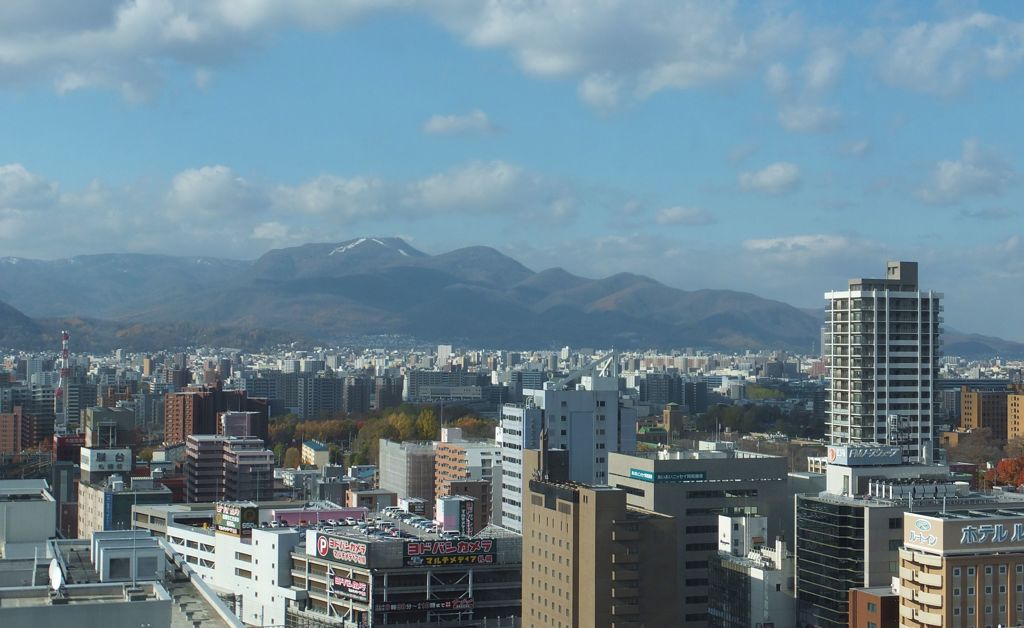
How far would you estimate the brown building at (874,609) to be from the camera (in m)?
18.5

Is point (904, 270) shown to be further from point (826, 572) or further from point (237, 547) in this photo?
point (237, 547)

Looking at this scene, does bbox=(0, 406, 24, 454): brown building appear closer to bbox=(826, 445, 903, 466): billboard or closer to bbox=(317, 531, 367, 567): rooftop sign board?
bbox=(317, 531, 367, 567): rooftop sign board

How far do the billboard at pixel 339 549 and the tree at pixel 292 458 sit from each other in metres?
30.7

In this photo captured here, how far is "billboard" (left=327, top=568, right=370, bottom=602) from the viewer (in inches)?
864

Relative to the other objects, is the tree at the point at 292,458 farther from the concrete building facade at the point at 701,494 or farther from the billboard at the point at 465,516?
the concrete building facade at the point at 701,494

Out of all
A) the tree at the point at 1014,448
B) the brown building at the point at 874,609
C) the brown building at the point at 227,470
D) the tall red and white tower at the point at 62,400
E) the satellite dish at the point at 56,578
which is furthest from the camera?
the tall red and white tower at the point at 62,400

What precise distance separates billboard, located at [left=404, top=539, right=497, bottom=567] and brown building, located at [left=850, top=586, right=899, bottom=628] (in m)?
6.34

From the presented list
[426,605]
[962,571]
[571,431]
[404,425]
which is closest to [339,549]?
[426,605]

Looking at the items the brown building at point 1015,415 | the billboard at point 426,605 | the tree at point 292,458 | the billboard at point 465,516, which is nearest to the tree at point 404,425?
the tree at point 292,458

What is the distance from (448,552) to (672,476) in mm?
4525

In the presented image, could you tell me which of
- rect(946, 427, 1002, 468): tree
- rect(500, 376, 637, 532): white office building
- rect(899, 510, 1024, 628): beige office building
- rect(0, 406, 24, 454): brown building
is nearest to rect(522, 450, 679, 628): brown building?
rect(899, 510, 1024, 628): beige office building

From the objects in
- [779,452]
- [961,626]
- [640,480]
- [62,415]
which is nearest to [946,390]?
[779,452]

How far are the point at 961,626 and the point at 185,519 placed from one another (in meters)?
17.6

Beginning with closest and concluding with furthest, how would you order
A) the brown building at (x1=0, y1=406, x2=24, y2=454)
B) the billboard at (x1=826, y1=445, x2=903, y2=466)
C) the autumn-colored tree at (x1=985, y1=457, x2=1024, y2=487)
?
the billboard at (x1=826, y1=445, x2=903, y2=466), the autumn-colored tree at (x1=985, y1=457, x2=1024, y2=487), the brown building at (x1=0, y1=406, x2=24, y2=454)
